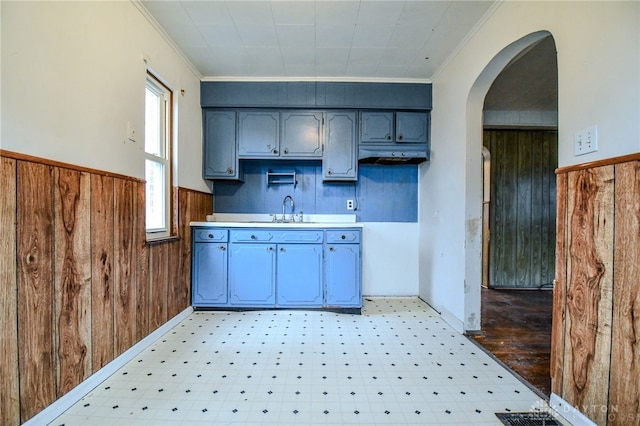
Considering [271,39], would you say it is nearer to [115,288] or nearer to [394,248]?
[115,288]

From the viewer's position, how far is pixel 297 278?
2.91 metres

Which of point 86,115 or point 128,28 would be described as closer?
point 86,115

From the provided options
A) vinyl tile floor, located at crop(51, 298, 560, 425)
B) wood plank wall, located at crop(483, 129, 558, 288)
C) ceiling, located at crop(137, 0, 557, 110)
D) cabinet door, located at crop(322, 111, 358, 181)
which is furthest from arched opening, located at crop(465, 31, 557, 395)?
vinyl tile floor, located at crop(51, 298, 560, 425)

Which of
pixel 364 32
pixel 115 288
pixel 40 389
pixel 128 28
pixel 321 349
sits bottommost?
pixel 321 349

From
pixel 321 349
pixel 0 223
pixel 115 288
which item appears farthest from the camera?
pixel 321 349

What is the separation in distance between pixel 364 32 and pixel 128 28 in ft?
5.68

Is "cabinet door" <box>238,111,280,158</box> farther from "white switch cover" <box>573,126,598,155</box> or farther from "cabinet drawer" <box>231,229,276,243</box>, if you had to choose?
"white switch cover" <box>573,126,598,155</box>

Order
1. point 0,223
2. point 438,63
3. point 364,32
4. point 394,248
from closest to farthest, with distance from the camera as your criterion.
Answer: point 0,223, point 364,32, point 438,63, point 394,248

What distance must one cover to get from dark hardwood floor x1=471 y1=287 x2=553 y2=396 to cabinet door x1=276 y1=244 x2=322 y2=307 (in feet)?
4.86

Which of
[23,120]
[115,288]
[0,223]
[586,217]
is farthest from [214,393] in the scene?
[586,217]

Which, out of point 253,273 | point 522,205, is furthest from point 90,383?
point 522,205

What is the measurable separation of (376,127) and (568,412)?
8.93 feet

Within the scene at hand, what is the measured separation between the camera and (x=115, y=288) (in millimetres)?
1818

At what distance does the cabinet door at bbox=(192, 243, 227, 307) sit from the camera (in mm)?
2900
